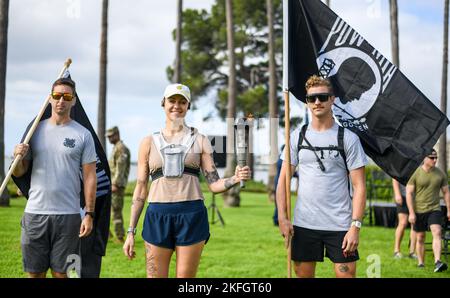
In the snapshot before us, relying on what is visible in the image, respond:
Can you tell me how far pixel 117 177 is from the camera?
39.2ft

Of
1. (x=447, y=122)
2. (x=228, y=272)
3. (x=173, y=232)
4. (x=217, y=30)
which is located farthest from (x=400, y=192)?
(x=217, y=30)

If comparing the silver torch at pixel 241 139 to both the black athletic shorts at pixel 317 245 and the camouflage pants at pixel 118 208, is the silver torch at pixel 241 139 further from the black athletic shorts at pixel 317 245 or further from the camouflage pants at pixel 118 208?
the camouflage pants at pixel 118 208

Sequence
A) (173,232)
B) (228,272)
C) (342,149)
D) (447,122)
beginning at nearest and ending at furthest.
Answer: (173,232)
(342,149)
(447,122)
(228,272)

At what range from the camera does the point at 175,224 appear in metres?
4.74

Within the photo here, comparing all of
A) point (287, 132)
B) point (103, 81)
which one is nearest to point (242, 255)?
point (287, 132)

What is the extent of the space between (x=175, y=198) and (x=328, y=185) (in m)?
1.26

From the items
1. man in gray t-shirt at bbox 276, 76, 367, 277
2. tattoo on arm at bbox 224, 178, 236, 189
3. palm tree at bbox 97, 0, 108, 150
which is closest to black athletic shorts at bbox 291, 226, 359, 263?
man in gray t-shirt at bbox 276, 76, 367, 277

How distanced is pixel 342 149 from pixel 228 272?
5575 mm

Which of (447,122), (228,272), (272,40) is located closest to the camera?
(447,122)

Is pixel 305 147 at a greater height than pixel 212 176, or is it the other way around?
pixel 305 147

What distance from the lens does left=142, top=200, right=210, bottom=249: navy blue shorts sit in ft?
15.6

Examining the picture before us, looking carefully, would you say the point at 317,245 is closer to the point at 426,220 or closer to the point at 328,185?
the point at 328,185

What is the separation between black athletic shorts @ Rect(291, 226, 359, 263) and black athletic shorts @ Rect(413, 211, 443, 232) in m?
6.28
